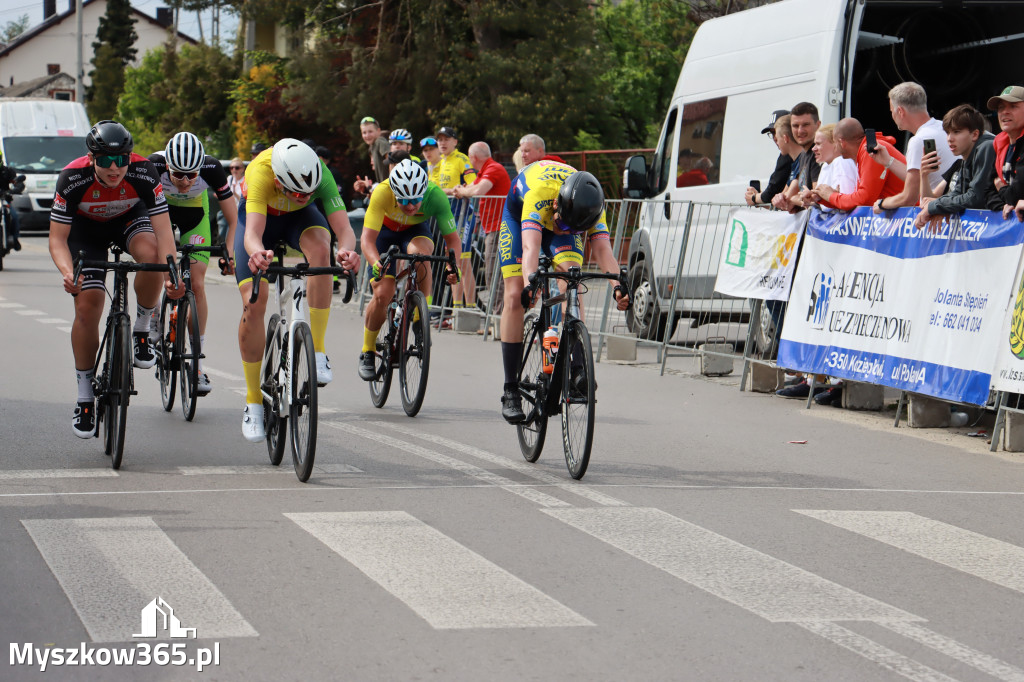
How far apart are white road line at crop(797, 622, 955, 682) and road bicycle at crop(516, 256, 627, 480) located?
2.66m

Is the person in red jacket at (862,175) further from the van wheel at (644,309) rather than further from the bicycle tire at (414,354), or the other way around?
the bicycle tire at (414,354)

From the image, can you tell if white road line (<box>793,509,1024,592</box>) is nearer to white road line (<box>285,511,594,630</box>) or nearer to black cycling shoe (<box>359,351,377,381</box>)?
white road line (<box>285,511,594,630</box>)

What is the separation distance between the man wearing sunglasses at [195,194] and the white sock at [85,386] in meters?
1.21

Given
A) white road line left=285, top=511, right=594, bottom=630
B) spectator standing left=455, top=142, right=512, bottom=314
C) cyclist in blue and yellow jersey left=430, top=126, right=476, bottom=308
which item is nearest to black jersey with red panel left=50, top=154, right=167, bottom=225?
white road line left=285, top=511, right=594, bottom=630

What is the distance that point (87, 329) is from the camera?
8.81 m

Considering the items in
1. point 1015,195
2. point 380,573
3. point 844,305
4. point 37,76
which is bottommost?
point 380,573

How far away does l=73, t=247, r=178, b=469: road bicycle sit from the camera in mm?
8047

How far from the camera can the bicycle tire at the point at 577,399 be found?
7.81m

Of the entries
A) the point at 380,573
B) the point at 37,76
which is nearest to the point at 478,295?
the point at 380,573

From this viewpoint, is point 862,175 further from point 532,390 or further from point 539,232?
point 532,390

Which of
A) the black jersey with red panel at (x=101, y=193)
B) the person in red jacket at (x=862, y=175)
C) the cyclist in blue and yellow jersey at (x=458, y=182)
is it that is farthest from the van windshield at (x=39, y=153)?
the black jersey with red panel at (x=101, y=193)

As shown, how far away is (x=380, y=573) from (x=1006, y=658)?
2.29 m

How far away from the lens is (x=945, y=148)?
10.7 metres

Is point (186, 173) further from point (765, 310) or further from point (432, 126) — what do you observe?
point (432, 126)
